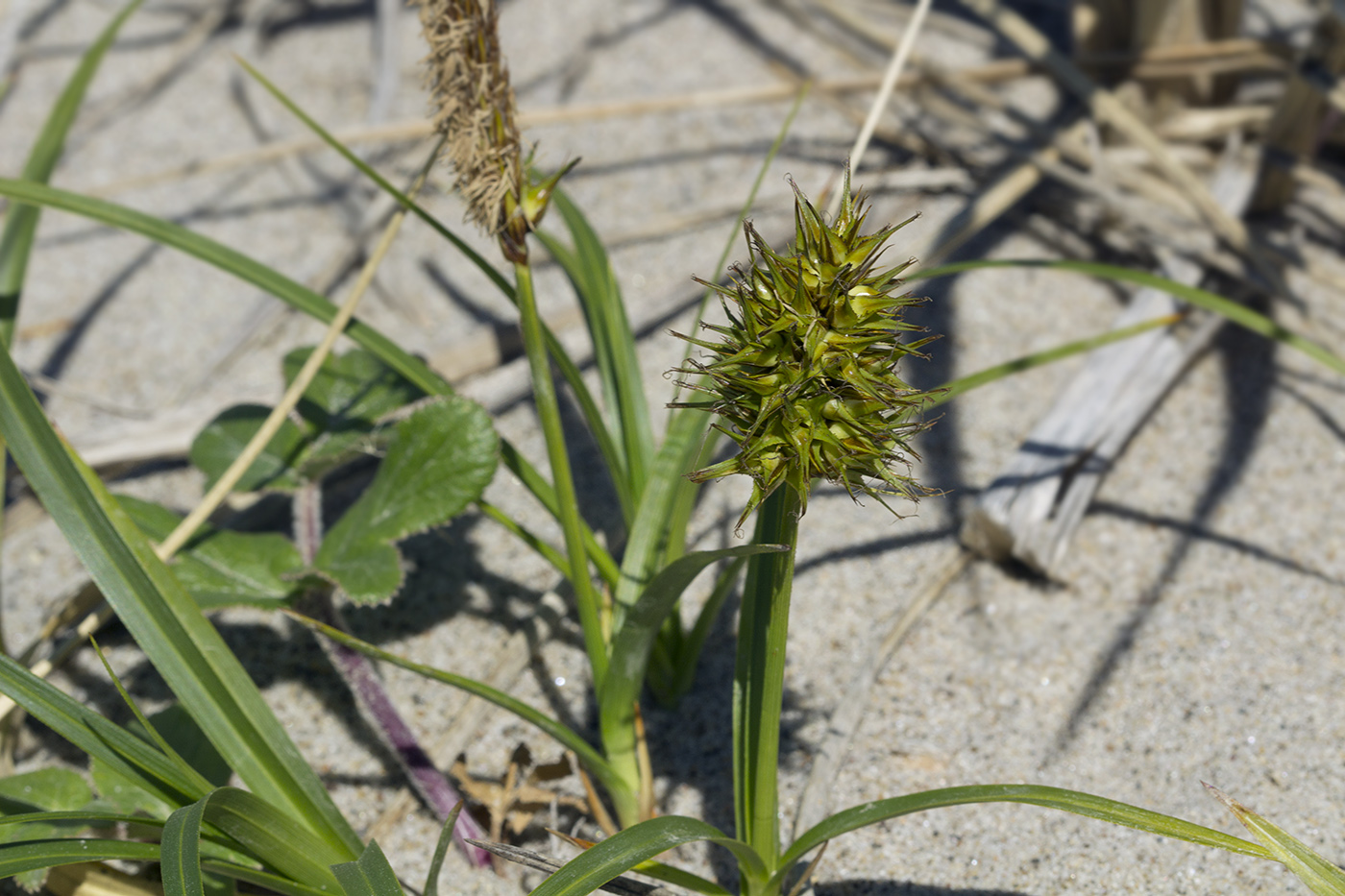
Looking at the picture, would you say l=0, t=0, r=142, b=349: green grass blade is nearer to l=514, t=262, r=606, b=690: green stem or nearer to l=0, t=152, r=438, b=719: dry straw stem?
l=0, t=152, r=438, b=719: dry straw stem

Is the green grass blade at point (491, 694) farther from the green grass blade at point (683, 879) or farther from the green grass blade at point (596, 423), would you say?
the green grass blade at point (596, 423)

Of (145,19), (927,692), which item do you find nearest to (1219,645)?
(927,692)

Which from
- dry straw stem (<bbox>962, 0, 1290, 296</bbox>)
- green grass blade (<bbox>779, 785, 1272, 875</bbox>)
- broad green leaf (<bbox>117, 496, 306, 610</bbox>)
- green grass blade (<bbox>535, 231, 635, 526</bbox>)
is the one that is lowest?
green grass blade (<bbox>779, 785, 1272, 875</bbox>)

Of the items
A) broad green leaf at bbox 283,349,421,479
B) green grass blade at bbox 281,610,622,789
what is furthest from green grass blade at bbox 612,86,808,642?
broad green leaf at bbox 283,349,421,479

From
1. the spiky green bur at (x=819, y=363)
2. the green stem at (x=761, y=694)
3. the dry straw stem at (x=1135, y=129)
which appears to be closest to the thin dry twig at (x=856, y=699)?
the green stem at (x=761, y=694)

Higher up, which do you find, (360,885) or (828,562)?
(828,562)

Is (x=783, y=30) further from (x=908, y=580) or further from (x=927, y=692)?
(x=927, y=692)

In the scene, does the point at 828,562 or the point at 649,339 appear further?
the point at 649,339
